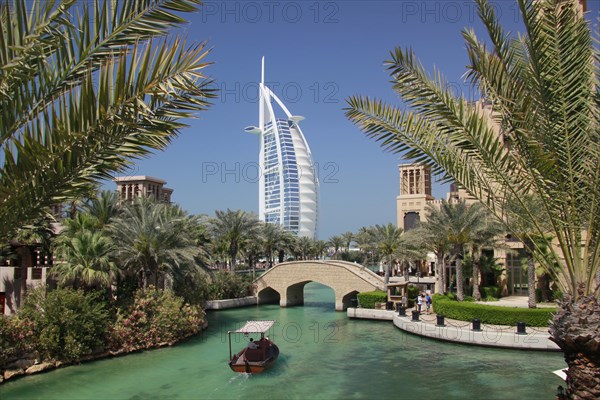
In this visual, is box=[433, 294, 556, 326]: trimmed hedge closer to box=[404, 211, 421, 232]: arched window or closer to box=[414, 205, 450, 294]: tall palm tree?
box=[414, 205, 450, 294]: tall palm tree


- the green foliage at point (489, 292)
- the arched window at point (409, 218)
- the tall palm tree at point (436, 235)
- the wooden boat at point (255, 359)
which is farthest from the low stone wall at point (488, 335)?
the arched window at point (409, 218)

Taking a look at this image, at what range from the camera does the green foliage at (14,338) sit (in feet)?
59.4

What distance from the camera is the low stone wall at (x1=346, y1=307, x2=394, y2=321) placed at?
30.8 metres

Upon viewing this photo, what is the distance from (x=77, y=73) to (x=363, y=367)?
1728 cm

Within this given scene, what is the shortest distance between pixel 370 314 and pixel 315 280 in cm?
733

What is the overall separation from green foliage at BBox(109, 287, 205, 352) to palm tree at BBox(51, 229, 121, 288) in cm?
187

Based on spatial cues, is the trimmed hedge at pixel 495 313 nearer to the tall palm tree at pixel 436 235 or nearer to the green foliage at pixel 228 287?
the tall palm tree at pixel 436 235

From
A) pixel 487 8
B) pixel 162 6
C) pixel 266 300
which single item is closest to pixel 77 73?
pixel 162 6

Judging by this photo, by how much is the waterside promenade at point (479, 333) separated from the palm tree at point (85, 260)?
49.1 ft

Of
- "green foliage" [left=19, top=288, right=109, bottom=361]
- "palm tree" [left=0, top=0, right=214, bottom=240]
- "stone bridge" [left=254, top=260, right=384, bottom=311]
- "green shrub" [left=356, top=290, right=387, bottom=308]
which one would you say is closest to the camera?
"palm tree" [left=0, top=0, right=214, bottom=240]

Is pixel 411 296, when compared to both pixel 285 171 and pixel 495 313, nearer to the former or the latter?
pixel 495 313

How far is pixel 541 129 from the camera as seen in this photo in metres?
7.05

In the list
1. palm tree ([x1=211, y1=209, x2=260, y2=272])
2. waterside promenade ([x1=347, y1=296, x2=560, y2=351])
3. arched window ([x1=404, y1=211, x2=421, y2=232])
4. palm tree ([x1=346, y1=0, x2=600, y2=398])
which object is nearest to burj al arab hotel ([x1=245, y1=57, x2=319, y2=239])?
arched window ([x1=404, y1=211, x2=421, y2=232])

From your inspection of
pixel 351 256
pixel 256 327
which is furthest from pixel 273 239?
pixel 256 327
